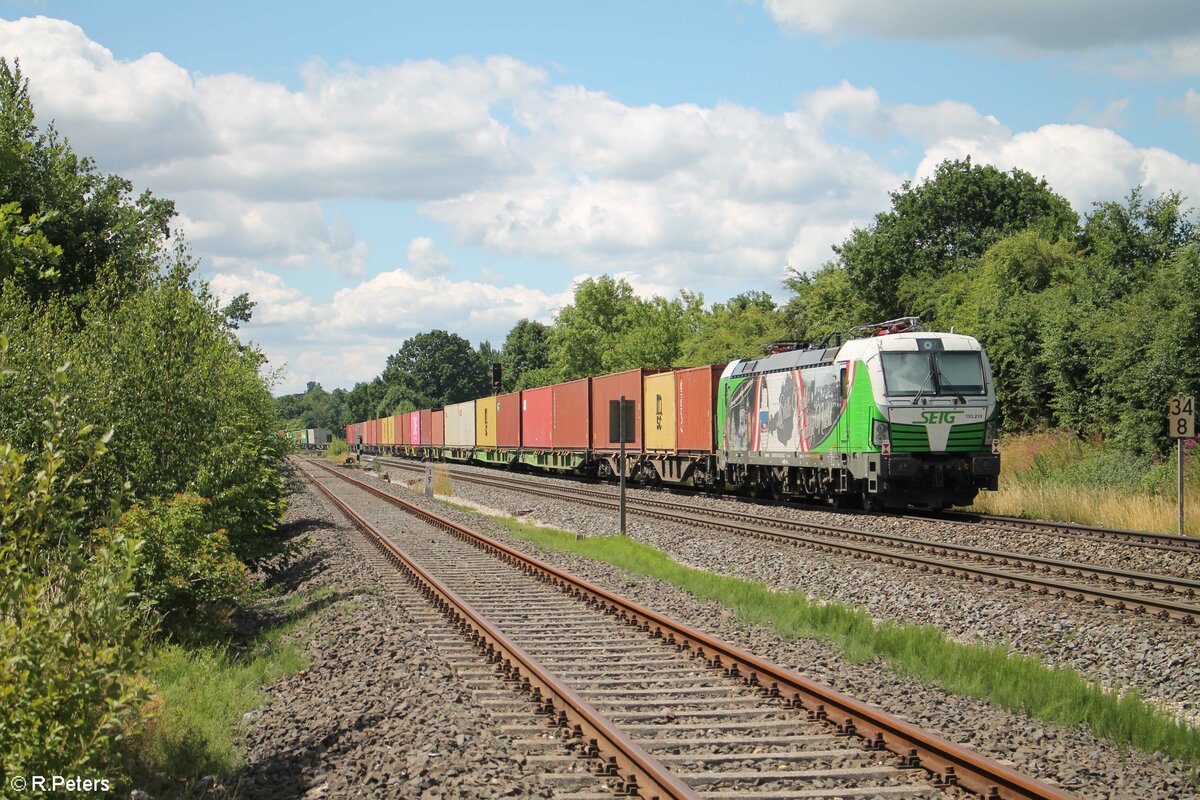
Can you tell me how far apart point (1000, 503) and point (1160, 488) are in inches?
128

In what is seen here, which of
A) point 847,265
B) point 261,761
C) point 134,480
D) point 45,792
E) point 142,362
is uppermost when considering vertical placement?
point 847,265

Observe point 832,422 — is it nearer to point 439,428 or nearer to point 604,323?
point 439,428

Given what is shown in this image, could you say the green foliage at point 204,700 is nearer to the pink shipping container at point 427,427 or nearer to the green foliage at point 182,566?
the green foliage at point 182,566

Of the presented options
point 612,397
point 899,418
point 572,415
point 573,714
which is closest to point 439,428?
point 572,415

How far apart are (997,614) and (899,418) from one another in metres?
8.54

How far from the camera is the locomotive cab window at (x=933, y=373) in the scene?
1920 centimetres

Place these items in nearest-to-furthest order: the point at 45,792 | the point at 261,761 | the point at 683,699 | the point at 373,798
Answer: the point at 45,792 → the point at 373,798 → the point at 261,761 → the point at 683,699

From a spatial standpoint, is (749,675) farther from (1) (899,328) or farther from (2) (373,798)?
(1) (899,328)

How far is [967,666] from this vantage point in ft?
27.6

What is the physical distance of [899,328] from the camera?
2073 cm

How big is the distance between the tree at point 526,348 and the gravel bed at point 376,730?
123 meters

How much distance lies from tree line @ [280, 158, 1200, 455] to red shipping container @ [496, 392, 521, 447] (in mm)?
9625

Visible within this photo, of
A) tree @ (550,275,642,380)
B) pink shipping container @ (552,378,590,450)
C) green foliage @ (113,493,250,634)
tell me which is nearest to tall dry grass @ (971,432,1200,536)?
pink shipping container @ (552,378,590,450)

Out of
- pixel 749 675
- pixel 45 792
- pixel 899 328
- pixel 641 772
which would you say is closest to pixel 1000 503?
pixel 899 328
